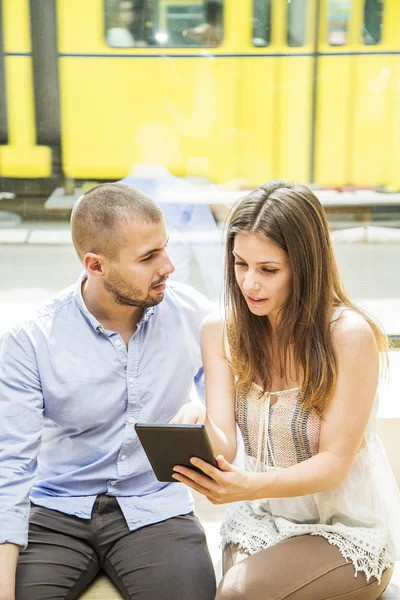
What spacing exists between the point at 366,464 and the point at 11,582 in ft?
2.73

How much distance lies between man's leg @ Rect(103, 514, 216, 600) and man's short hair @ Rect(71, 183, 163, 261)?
0.69 m

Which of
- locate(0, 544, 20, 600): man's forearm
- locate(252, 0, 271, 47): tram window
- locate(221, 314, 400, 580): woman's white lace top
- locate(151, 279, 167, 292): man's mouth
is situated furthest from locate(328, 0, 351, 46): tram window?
locate(0, 544, 20, 600): man's forearm

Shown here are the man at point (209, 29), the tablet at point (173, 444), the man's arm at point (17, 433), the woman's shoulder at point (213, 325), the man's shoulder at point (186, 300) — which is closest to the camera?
the tablet at point (173, 444)

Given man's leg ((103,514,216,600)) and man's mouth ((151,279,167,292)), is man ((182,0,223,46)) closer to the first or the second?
man's mouth ((151,279,167,292))

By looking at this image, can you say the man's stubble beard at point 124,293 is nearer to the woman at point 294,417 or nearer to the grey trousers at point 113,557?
the woman at point 294,417

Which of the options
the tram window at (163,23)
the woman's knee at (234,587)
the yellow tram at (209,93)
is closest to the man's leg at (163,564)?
the woman's knee at (234,587)

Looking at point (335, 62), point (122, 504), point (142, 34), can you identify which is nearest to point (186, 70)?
point (142, 34)

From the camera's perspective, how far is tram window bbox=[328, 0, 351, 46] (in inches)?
105

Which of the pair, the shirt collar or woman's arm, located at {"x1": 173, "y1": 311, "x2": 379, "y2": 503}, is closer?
woman's arm, located at {"x1": 173, "y1": 311, "x2": 379, "y2": 503}

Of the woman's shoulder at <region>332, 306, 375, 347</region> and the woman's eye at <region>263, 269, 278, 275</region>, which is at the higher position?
the woman's eye at <region>263, 269, 278, 275</region>

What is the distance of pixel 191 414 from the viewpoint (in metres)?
1.76

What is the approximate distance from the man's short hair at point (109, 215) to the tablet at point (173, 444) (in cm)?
55

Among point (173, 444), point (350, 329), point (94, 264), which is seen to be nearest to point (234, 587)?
point (173, 444)

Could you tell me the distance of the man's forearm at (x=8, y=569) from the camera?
152cm
